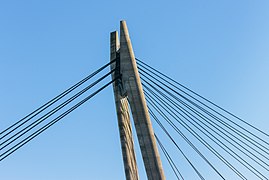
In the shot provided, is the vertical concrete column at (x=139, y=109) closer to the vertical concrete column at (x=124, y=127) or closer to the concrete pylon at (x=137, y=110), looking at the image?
the concrete pylon at (x=137, y=110)

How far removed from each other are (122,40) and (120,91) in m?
4.00

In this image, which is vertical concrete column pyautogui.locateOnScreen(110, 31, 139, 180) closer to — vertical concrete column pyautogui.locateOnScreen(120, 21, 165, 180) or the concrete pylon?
the concrete pylon

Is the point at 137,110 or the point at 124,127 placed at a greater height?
the point at 124,127

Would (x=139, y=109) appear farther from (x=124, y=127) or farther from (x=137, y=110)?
(x=124, y=127)

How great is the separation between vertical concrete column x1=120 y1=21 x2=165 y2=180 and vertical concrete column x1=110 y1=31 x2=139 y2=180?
224 centimetres

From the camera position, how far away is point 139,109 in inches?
920

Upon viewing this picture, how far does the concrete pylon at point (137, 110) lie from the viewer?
21648mm

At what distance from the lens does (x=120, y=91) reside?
2802 cm

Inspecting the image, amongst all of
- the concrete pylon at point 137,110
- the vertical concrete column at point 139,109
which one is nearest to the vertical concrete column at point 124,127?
the concrete pylon at point 137,110

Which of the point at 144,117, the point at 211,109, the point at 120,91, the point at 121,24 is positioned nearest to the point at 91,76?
the point at 120,91

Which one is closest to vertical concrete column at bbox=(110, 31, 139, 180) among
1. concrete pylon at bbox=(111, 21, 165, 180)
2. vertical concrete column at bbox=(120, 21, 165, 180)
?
concrete pylon at bbox=(111, 21, 165, 180)

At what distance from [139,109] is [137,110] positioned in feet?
0.44

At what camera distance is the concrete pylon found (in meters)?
21.6

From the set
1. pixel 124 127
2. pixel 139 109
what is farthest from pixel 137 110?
pixel 124 127
